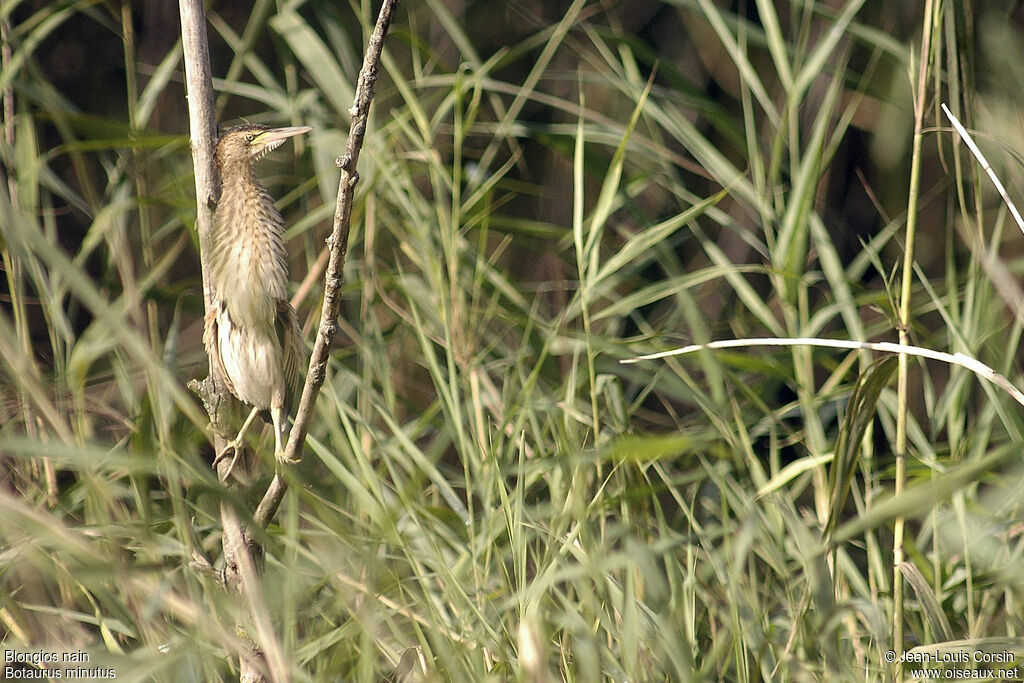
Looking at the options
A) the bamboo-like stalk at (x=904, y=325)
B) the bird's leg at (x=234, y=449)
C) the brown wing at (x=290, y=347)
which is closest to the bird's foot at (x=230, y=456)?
the bird's leg at (x=234, y=449)

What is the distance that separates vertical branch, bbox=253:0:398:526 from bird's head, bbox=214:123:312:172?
0.21 metres

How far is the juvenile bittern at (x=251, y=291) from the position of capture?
1.11m

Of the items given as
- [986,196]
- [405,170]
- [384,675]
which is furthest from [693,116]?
[384,675]

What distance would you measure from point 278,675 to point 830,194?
7.77 feet

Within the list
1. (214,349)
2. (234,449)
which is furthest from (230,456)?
(214,349)

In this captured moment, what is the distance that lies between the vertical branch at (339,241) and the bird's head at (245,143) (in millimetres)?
211

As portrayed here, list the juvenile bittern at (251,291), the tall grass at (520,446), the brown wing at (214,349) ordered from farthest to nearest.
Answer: the brown wing at (214,349)
the juvenile bittern at (251,291)
the tall grass at (520,446)

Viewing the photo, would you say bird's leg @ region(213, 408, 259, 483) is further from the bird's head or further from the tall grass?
the bird's head

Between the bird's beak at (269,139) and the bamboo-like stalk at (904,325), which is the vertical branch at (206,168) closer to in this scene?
the bird's beak at (269,139)

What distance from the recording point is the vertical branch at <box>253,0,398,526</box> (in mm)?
890

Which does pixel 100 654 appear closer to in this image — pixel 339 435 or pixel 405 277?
pixel 339 435

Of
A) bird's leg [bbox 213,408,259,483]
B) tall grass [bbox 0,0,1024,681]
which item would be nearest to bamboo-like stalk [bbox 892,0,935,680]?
tall grass [bbox 0,0,1024,681]

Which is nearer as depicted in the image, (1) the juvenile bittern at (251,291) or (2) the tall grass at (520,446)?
(2) the tall grass at (520,446)

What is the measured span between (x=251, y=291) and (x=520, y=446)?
14.2 inches
